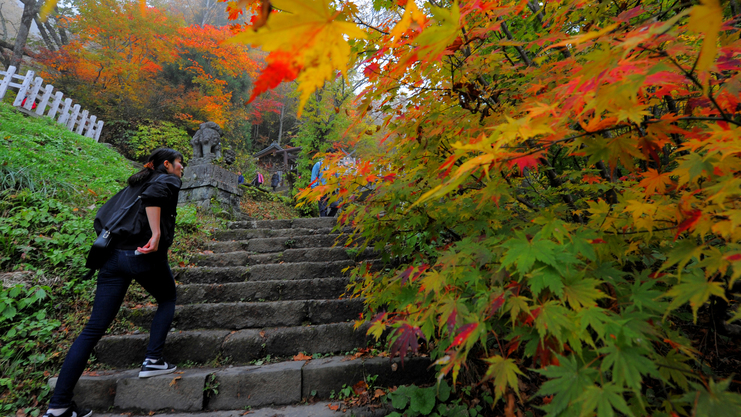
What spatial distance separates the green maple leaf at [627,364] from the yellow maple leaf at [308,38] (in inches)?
41.7

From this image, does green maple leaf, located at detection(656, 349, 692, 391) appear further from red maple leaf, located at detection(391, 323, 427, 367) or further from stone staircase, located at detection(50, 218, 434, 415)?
stone staircase, located at detection(50, 218, 434, 415)

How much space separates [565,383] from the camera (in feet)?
2.97

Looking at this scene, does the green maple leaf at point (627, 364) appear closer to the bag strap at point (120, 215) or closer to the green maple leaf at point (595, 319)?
the green maple leaf at point (595, 319)

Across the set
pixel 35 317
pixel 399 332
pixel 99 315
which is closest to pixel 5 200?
pixel 35 317

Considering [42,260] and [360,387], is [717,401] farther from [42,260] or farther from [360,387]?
[42,260]

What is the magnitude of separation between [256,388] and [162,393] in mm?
670

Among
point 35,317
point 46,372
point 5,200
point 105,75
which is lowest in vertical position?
point 46,372

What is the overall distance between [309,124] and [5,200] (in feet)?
23.3

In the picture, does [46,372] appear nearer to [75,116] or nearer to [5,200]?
[5,200]

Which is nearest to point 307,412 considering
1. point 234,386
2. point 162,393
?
point 234,386

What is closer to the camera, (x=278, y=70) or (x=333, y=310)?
(x=278, y=70)

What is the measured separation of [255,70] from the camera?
50.1 ft

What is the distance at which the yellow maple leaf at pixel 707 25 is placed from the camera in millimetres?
533

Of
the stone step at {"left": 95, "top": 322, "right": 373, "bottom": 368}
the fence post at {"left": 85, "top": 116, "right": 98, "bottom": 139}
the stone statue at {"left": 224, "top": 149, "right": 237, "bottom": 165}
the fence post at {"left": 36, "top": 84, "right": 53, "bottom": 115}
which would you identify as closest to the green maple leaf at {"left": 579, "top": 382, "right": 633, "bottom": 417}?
the stone step at {"left": 95, "top": 322, "right": 373, "bottom": 368}
